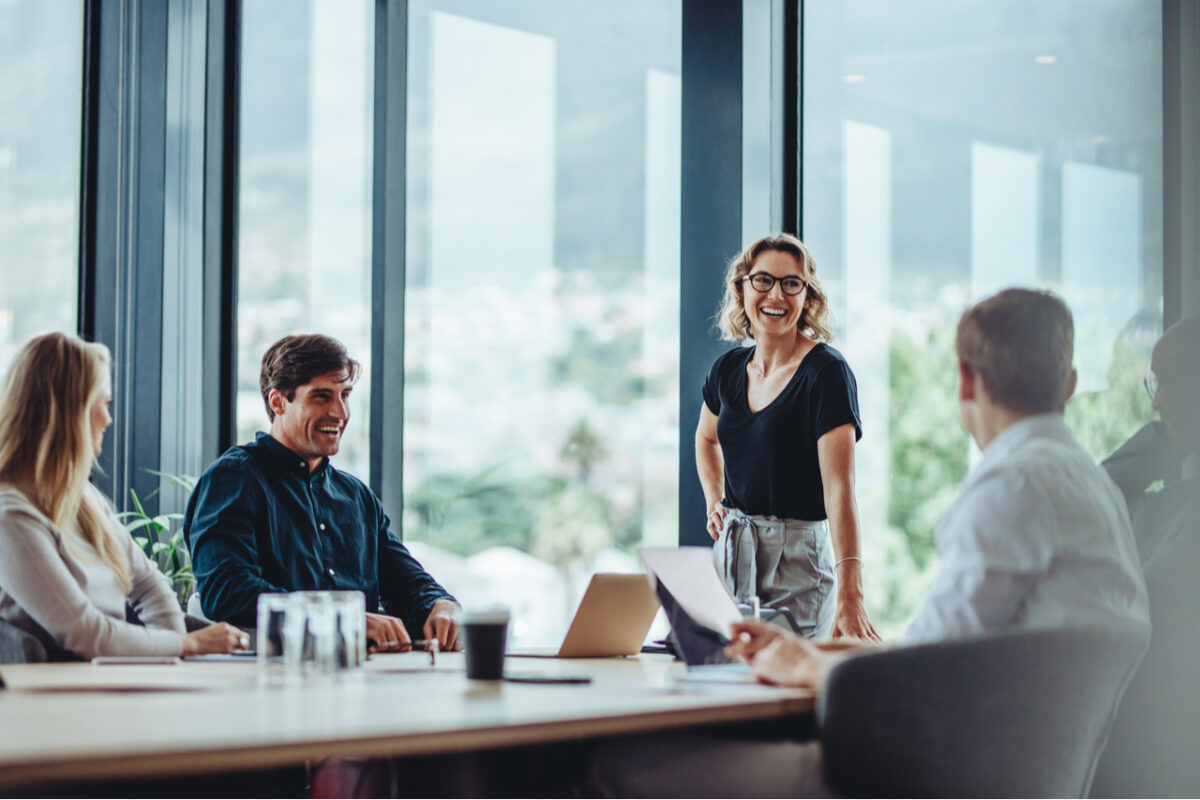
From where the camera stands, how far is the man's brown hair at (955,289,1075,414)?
1.70 m

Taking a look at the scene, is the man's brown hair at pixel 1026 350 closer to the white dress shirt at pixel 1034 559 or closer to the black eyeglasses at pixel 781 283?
the white dress shirt at pixel 1034 559

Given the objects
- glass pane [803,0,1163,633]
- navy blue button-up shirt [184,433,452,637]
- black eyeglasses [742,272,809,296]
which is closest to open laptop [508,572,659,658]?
navy blue button-up shirt [184,433,452,637]

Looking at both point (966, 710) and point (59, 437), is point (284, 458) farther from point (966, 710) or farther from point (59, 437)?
point (966, 710)

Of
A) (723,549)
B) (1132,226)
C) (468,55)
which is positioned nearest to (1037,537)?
(723,549)

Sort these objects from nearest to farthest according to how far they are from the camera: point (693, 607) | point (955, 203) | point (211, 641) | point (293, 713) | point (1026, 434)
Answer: point (293, 713) < point (1026, 434) < point (693, 607) < point (211, 641) < point (955, 203)

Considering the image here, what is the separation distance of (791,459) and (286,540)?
4.16ft

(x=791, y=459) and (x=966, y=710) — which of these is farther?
(x=791, y=459)

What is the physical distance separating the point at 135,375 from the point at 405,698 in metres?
3.39

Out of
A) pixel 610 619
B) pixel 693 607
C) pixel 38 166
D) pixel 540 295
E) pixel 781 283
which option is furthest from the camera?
pixel 540 295

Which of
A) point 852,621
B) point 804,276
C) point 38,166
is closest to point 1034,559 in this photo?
point 852,621

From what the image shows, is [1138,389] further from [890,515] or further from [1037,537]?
[1037,537]

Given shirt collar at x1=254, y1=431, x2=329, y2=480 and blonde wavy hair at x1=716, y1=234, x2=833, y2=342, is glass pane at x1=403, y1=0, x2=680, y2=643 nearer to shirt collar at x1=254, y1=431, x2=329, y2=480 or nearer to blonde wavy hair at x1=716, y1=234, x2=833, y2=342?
blonde wavy hair at x1=716, y1=234, x2=833, y2=342

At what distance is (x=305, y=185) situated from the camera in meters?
5.29

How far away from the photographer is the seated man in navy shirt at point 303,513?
2.66 metres
